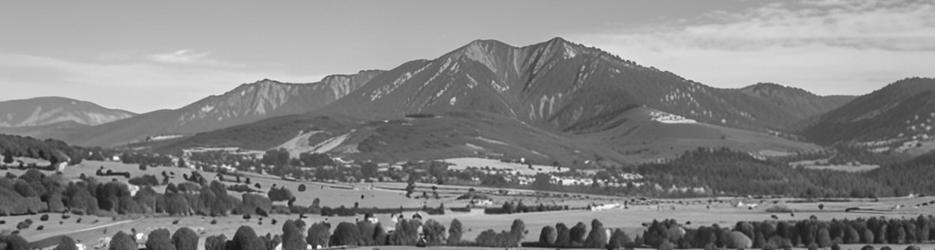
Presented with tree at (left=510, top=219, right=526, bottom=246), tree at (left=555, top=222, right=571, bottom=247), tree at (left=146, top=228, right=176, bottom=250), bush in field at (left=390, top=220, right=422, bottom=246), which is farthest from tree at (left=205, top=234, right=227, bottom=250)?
tree at (left=555, top=222, right=571, bottom=247)

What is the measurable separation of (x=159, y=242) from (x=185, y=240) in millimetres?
4516

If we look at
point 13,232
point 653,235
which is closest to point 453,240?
point 653,235

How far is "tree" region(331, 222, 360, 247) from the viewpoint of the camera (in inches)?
6570

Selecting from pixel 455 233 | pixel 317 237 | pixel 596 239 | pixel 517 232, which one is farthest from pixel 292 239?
pixel 596 239

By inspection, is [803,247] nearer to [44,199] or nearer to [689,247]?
[689,247]

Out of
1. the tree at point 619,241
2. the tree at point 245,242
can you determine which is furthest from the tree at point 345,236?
the tree at point 619,241

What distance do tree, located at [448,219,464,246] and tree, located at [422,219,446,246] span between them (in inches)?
39.9

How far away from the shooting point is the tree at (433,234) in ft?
562

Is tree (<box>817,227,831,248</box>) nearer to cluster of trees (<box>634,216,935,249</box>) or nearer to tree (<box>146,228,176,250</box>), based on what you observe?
cluster of trees (<box>634,216,935,249</box>)

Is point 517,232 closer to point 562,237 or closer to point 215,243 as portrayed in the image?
point 562,237

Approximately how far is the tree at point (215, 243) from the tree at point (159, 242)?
453 cm

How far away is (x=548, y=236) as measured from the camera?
172000 mm

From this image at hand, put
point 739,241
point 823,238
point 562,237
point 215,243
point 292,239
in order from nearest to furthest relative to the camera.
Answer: point 215,243, point 292,239, point 739,241, point 823,238, point 562,237

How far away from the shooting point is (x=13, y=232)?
527 feet
